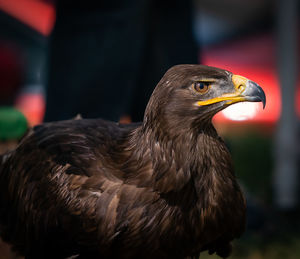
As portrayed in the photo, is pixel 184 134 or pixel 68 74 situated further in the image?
pixel 68 74

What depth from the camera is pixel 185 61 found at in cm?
168

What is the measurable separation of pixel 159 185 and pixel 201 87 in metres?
0.32

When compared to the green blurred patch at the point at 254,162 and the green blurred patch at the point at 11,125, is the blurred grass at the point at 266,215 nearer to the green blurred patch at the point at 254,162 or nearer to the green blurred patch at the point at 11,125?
the green blurred patch at the point at 254,162

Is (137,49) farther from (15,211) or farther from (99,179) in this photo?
(15,211)

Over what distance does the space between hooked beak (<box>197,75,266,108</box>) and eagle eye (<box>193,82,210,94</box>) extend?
0.04 meters

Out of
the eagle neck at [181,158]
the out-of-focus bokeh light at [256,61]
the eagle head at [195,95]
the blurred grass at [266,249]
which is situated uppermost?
the out-of-focus bokeh light at [256,61]

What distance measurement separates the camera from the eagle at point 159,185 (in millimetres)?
1142

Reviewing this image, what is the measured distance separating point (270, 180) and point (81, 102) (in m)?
2.73

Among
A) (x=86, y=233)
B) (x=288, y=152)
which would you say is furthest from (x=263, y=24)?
(x=86, y=233)

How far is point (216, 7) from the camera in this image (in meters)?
3.52

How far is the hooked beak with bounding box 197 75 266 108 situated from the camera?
1.10 m

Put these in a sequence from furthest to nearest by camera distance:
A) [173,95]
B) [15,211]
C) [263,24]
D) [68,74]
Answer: [263,24]
[68,74]
[15,211]
[173,95]

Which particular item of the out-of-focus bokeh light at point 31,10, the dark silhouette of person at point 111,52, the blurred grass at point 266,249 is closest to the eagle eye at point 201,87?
the dark silhouette of person at point 111,52

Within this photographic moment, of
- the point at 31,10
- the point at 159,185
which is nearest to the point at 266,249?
the point at 159,185
